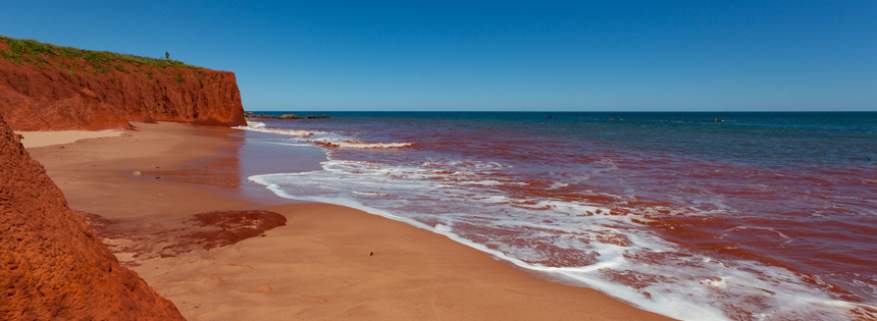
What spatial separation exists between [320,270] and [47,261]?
2815 mm

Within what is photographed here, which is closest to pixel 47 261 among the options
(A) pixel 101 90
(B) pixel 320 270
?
(B) pixel 320 270

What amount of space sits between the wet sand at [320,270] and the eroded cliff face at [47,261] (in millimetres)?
1279

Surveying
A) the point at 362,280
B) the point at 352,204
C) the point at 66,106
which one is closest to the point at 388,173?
the point at 352,204

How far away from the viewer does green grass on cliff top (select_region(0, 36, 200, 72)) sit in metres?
25.8

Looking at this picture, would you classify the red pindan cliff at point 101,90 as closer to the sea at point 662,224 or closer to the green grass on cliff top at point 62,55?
the green grass on cliff top at point 62,55

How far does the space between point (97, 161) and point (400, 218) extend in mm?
9521

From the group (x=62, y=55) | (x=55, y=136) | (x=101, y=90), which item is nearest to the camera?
(x=55, y=136)

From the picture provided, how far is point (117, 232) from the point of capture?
213 inches

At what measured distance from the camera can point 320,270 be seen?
458 cm

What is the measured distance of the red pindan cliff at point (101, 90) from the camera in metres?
19.0

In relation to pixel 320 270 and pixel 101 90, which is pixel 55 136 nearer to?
pixel 101 90

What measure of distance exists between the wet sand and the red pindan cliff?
15447 millimetres

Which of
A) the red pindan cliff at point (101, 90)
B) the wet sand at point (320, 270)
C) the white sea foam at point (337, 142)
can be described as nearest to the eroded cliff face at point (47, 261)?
the wet sand at point (320, 270)

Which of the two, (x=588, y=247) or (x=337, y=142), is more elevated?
(x=337, y=142)
